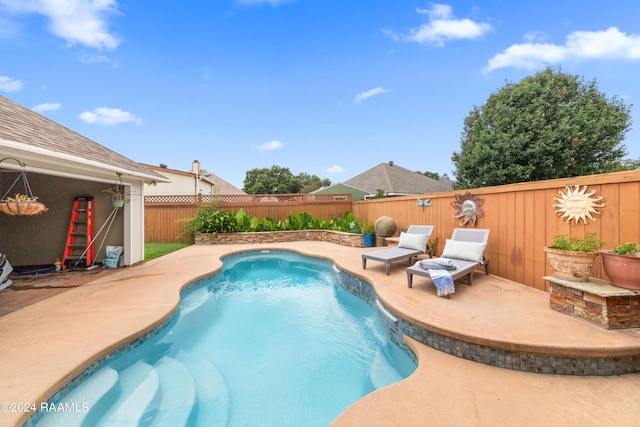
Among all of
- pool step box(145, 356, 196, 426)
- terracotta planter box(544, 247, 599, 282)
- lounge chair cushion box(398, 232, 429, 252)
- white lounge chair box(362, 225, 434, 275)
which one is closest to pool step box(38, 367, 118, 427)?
pool step box(145, 356, 196, 426)

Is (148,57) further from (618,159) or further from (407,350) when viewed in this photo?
(618,159)

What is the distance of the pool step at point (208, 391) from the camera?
230 cm

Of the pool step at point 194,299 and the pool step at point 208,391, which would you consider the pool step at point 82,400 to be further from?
the pool step at point 194,299

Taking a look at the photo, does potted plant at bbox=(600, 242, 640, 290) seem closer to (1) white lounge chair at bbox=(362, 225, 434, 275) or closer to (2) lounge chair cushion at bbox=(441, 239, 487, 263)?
(2) lounge chair cushion at bbox=(441, 239, 487, 263)

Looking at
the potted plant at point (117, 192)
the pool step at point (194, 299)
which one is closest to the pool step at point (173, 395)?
the pool step at point (194, 299)

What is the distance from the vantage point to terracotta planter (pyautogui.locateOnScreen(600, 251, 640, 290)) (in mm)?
2596

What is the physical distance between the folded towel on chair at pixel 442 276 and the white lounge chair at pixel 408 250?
1.16m

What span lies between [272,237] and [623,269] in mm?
9840

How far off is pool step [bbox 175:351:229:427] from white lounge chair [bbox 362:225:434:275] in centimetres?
369

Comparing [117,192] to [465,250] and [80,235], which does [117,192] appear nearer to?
[80,235]

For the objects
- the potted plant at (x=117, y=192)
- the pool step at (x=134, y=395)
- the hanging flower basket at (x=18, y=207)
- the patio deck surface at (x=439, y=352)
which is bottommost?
the pool step at (x=134, y=395)

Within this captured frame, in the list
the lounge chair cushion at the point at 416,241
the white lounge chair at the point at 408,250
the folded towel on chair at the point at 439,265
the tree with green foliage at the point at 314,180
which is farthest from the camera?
the tree with green foliage at the point at 314,180

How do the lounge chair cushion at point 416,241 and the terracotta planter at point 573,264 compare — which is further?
the lounge chair cushion at point 416,241

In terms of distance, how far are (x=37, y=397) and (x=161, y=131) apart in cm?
1657
